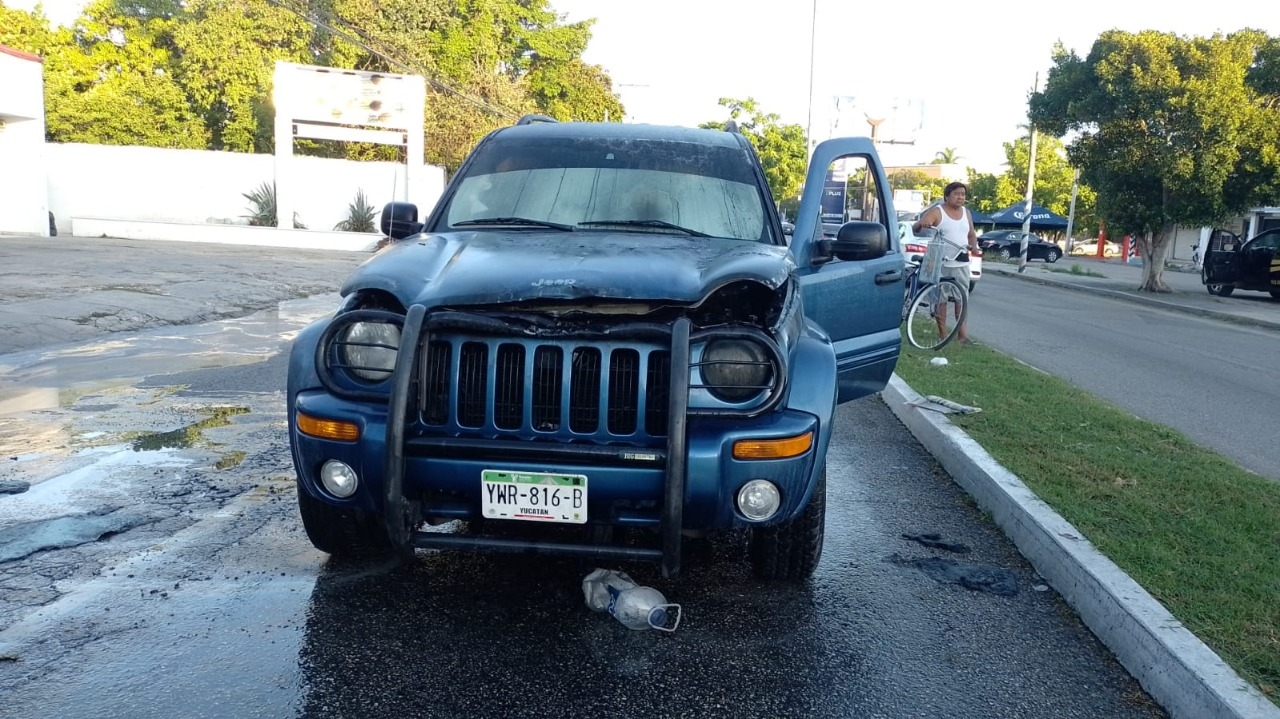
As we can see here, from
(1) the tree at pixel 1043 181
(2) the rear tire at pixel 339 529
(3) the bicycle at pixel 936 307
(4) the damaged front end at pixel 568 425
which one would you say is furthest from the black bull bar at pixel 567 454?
(1) the tree at pixel 1043 181

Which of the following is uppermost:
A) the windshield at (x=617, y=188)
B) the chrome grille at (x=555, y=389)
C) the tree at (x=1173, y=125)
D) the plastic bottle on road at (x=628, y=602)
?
the tree at (x=1173, y=125)

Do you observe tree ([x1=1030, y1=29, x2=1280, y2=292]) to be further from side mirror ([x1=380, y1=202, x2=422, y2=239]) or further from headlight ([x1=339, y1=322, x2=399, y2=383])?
headlight ([x1=339, y1=322, x2=399, y2=383])

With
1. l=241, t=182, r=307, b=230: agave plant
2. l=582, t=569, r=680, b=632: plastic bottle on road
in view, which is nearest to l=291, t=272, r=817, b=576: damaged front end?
l=582, t=569, r=680, b=632: plastic bottle on road

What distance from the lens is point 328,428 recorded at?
10.3 ft

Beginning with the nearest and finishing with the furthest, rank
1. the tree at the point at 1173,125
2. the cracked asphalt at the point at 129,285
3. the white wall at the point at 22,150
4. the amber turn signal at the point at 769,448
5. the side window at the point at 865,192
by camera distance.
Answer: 1. the amber turn signal at the point at 769,448
2. the side window at the point at 865,192
3. the cracked asphalt at the point at 129,285
4. the tree at the point at 1173,125
5. the white wall at the point at 22,150

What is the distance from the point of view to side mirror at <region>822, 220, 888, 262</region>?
4.55 meters

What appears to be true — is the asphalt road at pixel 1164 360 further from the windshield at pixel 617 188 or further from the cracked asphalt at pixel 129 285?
the cracked asphalt at pixel 129 285

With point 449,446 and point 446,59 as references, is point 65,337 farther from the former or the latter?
point 446,59

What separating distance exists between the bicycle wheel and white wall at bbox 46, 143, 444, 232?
70.4 feet

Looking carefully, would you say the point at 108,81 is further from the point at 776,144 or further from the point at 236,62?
the point at 776,144

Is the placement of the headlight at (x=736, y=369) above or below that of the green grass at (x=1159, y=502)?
above

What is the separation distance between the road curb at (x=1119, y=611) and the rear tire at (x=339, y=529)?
2.62 meters

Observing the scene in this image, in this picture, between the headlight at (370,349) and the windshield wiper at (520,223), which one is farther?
the windshield wiper at (520,223)

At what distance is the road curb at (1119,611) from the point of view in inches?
111
